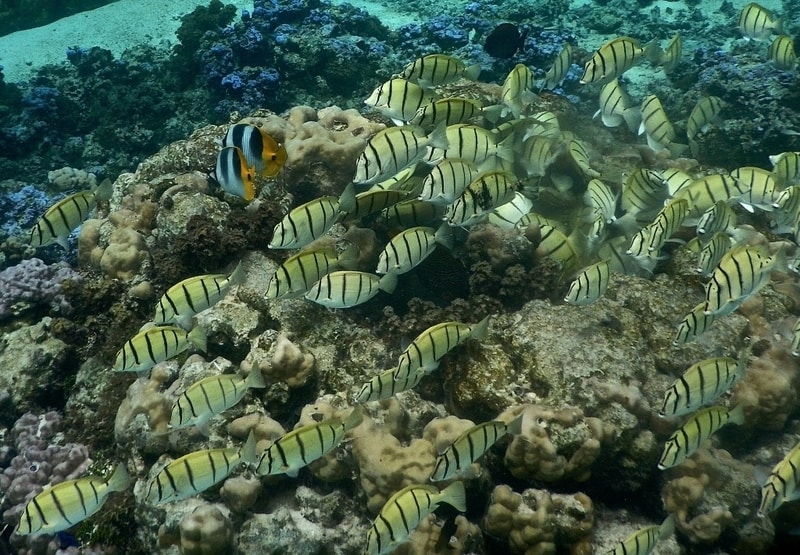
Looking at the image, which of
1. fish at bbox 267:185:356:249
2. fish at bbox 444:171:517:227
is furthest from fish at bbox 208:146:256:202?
fish at bbox 444:171:517:227

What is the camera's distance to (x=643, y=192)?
529 centimetres

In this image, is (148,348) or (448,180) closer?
(148,348)

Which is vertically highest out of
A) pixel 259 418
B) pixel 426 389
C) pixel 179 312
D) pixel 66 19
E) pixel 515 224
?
pixel 66 19

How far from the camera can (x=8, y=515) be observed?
4.91 meters

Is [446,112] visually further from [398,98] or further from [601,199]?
[601,199]

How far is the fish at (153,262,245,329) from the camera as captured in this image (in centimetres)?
374

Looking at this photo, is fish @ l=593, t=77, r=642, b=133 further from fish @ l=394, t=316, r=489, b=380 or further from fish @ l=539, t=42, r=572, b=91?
fish @ l=394, t=316, r=489, b=380

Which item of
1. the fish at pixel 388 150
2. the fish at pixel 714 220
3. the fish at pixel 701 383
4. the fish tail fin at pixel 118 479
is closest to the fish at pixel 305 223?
the fish at pixel 388 150

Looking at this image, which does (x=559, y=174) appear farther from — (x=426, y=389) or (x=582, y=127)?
(x=426, y=389)

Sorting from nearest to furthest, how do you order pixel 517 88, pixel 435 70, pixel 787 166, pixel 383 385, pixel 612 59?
pixel 383 385 < pixel 435 70 < pixel 787 166 < pixel 612 59 < pixel 517 88

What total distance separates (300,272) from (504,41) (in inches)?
355

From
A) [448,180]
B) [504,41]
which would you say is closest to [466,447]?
[448,180]

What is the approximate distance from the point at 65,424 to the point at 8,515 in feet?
2.94

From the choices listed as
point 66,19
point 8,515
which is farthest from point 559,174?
point 66,19
